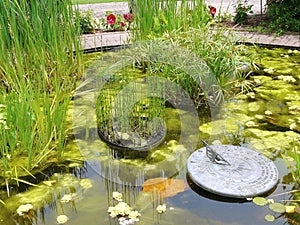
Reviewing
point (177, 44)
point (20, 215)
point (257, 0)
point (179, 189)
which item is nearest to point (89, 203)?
point (20, 215)

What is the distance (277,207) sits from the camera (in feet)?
7.61

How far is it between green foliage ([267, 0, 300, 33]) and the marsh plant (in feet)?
11.7

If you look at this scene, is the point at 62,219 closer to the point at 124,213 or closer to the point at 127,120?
the point at 124,213

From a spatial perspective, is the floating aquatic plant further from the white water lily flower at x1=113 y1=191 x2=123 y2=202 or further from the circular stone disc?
the circular stone disc

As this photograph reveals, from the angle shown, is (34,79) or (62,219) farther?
(34,79)

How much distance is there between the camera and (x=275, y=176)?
2.55 m

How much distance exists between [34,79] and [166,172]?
1.51 m

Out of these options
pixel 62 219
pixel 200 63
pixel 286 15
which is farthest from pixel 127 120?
pixel 286 15

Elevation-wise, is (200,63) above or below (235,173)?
above

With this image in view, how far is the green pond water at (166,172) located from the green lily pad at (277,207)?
60 mm

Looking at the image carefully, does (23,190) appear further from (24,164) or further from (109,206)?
(109,206)

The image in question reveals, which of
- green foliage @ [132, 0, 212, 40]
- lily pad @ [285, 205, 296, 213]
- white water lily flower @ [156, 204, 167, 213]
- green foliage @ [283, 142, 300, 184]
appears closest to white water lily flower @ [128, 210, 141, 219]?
white water lily flower @ [156, 204, 167, 213]

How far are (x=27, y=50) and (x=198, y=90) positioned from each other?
165 cm

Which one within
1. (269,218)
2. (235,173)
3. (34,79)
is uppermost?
(34,79)
